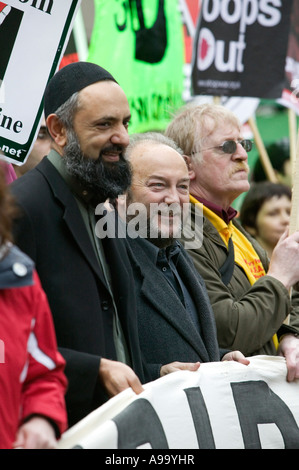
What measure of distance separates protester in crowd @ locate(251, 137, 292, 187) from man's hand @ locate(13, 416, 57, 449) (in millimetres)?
6386

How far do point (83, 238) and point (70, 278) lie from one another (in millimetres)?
169

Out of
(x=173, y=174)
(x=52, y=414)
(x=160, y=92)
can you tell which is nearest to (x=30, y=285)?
(x=52, y=414)

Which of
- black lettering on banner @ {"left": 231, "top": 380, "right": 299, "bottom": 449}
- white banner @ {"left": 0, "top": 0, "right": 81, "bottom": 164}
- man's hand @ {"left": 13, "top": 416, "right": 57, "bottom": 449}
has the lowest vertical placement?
black lettering on banner @ {"left": 231, "top": 380, "right": 299, "bottom": 449}

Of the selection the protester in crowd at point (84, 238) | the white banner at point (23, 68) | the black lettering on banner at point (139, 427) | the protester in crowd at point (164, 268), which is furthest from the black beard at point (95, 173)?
the black lettering on banner at point (139, 427)

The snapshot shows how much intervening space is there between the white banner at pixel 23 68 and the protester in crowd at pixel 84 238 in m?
0.48

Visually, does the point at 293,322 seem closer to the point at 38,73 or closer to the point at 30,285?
the point at 38,73

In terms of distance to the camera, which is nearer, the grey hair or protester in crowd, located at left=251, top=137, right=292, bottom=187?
the grey hair

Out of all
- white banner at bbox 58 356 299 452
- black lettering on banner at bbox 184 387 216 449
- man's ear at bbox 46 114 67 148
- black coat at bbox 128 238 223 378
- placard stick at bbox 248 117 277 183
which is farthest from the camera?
placard stick at bbox 248 117 277 183

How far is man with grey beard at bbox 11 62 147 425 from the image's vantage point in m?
3.01

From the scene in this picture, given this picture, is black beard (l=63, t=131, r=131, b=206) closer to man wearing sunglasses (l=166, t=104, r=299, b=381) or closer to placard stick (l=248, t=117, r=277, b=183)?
man wearing sunglasses (l=166, t=104, r=299, b=381)

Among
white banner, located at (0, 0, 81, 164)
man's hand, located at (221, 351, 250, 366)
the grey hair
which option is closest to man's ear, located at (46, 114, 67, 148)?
white banner, located at (0, 0, 81, 164)

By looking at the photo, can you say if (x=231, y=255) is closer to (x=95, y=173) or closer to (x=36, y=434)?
(x=95, y=173)

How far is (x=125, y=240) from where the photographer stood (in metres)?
3.64

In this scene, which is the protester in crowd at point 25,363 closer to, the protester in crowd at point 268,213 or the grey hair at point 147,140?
the grey hair at point 147,140
